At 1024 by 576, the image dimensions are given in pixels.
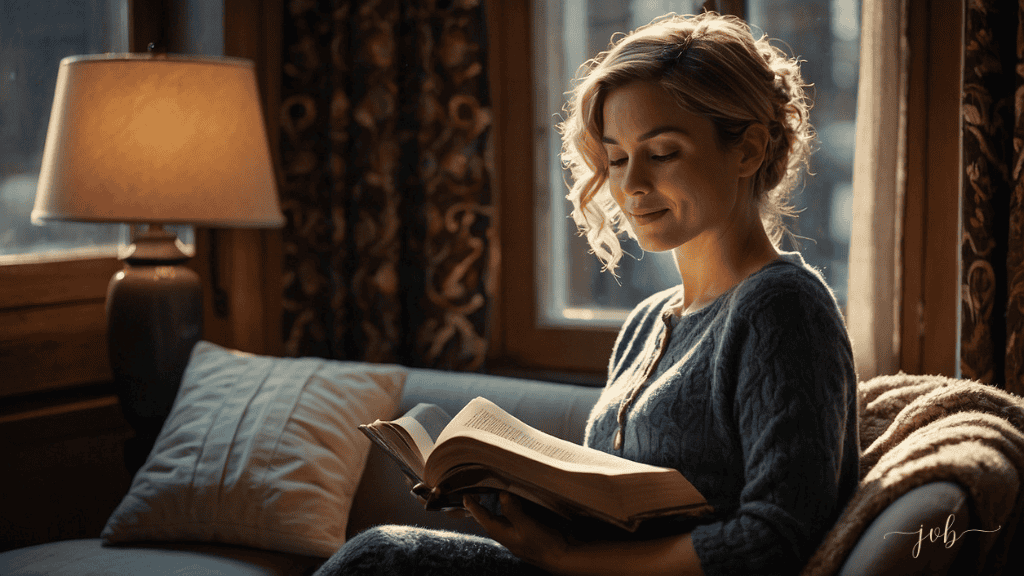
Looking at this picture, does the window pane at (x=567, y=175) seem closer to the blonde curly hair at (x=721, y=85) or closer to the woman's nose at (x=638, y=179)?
the blonde curly hair at (x=721, y=85)

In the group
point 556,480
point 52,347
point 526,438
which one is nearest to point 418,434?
point 526,438

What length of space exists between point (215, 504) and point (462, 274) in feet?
2.86

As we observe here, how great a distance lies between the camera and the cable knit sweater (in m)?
0.90

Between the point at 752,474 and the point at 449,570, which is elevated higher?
the point at 752,474

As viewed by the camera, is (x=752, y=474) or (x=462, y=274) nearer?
(x=752, y=474)

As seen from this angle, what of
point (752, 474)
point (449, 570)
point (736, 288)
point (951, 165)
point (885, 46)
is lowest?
point (449, 570)

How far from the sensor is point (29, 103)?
2115 mm

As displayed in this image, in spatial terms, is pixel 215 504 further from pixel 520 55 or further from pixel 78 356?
pixel 520 55

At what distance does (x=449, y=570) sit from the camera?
41.5 inches

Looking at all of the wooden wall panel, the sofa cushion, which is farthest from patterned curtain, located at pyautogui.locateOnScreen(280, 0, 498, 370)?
the sofa cushion

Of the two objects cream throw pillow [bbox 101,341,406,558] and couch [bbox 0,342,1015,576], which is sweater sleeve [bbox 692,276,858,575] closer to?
couch [bbox 0,342,1015,576]

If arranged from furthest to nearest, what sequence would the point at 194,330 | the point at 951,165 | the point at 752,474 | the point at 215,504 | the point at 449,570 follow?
the point at 194,330, the point at 951,165, the point at 215,504, the point at 449,570, the point at 752,474

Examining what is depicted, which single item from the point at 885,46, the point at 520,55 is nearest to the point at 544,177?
the point at 520,55

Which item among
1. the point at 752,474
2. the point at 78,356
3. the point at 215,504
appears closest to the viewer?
the point at 752,474
